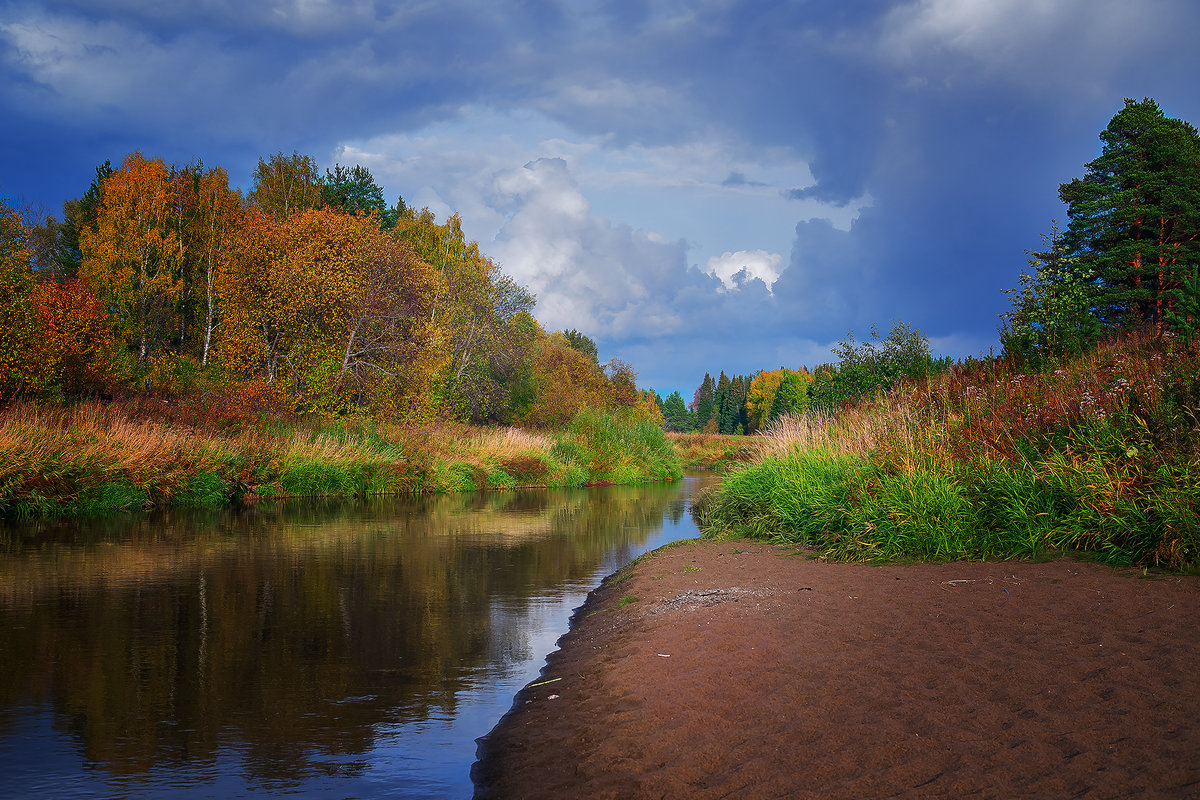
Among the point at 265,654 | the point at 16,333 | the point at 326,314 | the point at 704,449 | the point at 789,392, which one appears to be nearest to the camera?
the point at 265,654

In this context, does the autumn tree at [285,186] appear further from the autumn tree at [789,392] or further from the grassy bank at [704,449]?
the autumn tree at [789,392]

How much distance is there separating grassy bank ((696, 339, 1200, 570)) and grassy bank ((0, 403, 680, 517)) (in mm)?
16037

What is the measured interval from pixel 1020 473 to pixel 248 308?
31.1 m

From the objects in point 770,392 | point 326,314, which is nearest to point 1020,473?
point 326,314

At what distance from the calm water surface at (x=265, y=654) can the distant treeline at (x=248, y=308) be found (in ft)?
38.3

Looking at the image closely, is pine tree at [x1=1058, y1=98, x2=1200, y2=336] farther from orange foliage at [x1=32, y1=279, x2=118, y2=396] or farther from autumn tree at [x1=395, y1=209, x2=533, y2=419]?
orange foliage at [x1=32, y1=279, x2=118, y2=396]

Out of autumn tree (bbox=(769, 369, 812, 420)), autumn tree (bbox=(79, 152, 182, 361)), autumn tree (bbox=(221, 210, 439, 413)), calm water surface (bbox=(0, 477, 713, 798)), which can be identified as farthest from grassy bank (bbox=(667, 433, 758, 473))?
calm water surface (bbox=(0, 477, 713, 798))

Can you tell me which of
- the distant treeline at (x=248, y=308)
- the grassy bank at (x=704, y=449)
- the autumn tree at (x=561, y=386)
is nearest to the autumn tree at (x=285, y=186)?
the distant treeline at (x=248, y=308)

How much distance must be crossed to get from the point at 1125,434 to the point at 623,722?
744 cm

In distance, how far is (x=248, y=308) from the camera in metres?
32.9

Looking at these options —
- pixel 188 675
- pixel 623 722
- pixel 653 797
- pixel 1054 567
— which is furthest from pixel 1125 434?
pixel 188 675

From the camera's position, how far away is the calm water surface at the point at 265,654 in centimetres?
498

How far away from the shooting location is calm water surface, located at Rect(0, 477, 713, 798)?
498cm

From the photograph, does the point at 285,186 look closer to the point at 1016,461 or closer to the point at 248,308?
the point at 248,308
